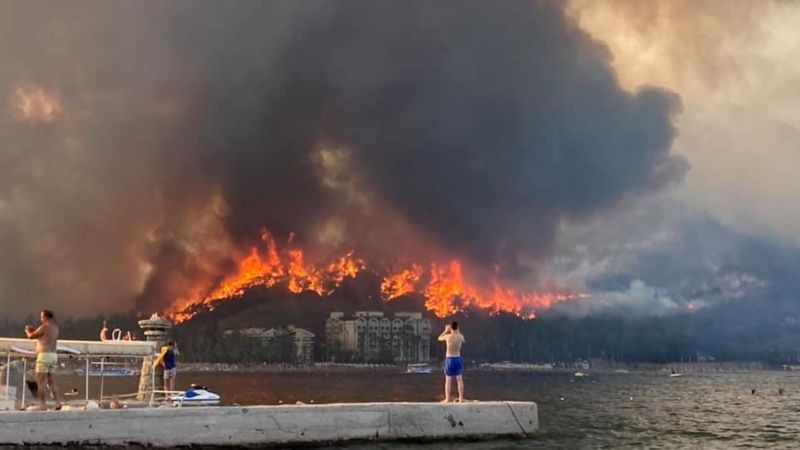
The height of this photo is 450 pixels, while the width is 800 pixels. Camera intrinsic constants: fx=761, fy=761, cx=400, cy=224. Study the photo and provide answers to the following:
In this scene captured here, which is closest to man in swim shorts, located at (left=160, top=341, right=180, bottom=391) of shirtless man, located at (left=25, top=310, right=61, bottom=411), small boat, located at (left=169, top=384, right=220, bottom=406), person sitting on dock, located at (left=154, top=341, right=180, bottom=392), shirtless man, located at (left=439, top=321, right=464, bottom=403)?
person sitting on dock, located at (left=154, top=341, right=180, bottom=392)

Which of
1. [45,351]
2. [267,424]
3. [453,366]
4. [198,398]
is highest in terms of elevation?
[45,351]

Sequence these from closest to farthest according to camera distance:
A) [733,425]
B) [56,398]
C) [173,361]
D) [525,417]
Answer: [56,398] < [525,417] < [173,361] < [733,425]

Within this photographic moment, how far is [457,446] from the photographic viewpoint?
2770 centimetres

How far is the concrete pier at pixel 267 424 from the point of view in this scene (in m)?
24.0

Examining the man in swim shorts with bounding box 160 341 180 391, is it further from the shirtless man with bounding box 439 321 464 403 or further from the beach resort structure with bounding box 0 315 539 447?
the shirtless man with bounding box 439 321 464 403

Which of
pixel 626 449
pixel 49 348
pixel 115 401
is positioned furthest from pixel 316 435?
pixel 626 449

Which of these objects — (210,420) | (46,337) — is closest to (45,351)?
(46,337)

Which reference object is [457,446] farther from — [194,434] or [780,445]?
[780,445]

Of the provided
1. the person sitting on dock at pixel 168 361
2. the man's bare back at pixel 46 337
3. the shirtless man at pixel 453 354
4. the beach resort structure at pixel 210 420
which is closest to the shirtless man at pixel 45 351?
the man's bare back at pixel 46 337

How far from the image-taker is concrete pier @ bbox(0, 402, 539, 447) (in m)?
24.0

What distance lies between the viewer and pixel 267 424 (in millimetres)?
26047

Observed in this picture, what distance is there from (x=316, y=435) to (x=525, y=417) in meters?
8.73

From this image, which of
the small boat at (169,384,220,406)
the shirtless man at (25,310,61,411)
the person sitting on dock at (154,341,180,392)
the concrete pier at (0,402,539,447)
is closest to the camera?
the concrete pier at (0,402,539,447)

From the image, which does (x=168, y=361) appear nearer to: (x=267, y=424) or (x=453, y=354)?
(x=267, y=424)
